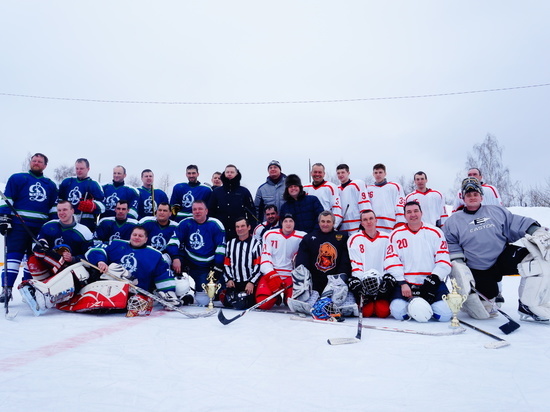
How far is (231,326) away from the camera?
2.92m

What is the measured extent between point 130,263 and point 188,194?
5.18 feet

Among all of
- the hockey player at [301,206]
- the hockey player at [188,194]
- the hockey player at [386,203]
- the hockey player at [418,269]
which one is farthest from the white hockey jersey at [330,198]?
the hockey player at [188,194]

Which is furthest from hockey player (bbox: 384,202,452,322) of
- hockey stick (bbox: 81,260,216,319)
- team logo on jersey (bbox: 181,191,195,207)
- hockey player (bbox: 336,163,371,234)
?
team logo on jersey (bbox: 181,191,195,207)

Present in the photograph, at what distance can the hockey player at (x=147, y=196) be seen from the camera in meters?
5.34

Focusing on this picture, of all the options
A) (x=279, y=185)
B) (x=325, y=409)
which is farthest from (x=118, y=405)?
(x=279, y=185)

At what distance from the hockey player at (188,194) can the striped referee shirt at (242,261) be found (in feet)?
3.74

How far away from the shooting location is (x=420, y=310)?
3117 millimetres

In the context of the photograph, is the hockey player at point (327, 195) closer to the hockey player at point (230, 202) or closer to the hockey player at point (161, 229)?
the hockey player at point (230, 202)

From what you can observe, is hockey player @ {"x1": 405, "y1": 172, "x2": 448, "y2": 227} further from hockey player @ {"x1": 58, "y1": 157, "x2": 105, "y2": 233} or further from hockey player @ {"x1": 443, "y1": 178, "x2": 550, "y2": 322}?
hockey player @ {"x1": 58, "y1": 157, "x2": 105, "y2": 233}

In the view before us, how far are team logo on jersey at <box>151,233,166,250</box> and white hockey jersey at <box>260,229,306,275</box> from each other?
1.21m

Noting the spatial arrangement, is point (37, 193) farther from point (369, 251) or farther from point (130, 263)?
point (369, 251)

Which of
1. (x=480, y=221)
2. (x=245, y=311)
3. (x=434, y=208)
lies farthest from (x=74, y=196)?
(x=434, y=208)

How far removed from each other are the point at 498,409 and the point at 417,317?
1699 millimetres

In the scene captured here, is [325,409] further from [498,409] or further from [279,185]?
[279,185]
